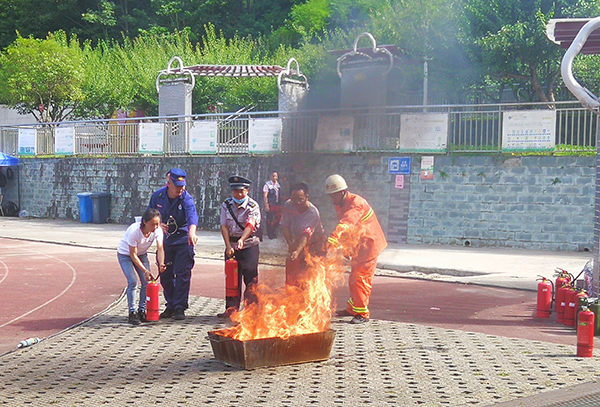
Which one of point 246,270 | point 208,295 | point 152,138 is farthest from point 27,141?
point 246,270

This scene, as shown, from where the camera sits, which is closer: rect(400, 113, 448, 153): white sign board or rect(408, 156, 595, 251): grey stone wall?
rect(408, 156, 595, 251): grey stone wall

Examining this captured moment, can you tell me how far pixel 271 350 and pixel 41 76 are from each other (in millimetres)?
28612

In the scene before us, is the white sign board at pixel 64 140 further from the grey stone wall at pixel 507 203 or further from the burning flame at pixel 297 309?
the burning flame at pixel 297 309

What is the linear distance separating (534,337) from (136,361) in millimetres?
4272

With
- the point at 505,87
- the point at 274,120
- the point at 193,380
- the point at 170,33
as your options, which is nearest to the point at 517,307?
the point at 193,380

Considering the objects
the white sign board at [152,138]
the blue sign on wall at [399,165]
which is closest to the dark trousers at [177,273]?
the blue sign on wall at [399,165]

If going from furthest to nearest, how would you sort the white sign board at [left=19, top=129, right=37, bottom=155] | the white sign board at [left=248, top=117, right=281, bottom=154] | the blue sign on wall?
the white sign board at [left=19, top=129, right=37, bottom=155] → the white sign board at [left=248, top=117, right=281, bottom=154] → the blue sign on wall

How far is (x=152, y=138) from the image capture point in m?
24.1

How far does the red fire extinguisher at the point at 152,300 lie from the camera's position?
8844 millimetres

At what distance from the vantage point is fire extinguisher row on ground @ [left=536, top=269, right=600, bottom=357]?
724 cm

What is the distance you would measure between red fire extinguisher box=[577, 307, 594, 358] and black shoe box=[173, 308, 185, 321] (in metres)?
4.48

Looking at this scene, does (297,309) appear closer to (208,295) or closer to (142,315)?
(142,315)

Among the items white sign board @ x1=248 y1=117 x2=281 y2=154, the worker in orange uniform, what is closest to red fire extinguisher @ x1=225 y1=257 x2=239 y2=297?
the worker in orange uniform

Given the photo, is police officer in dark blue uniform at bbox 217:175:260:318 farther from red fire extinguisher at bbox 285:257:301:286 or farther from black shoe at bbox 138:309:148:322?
black shoe at bbox 138:309:148:322
